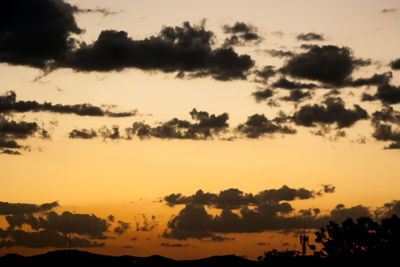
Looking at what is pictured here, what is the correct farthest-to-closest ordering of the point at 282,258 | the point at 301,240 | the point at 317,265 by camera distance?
the point at 282,258 → the point at 301,240 → the point at 317,265

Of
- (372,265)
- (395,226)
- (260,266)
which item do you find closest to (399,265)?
(372,265)

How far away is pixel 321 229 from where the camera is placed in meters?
165

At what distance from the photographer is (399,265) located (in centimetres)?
12825

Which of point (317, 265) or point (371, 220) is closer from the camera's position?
point (317, 265)

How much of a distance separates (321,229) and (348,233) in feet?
23.4

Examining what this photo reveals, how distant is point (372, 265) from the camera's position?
12975 centimetres

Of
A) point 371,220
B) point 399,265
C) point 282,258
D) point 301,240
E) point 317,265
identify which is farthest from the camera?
point 282,258

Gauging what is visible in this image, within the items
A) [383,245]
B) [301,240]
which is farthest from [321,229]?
[383,245]

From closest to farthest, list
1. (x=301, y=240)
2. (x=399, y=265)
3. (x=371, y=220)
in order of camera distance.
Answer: (x=399, y=265) → (x=371, y=220) → (x=301, y=240)

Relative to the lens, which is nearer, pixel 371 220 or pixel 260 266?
pixel 371 220

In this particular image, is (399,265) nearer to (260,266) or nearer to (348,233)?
(348,233)

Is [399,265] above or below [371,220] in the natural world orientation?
below

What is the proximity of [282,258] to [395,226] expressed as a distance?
43416 mm

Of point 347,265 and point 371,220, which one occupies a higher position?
point 371,220
